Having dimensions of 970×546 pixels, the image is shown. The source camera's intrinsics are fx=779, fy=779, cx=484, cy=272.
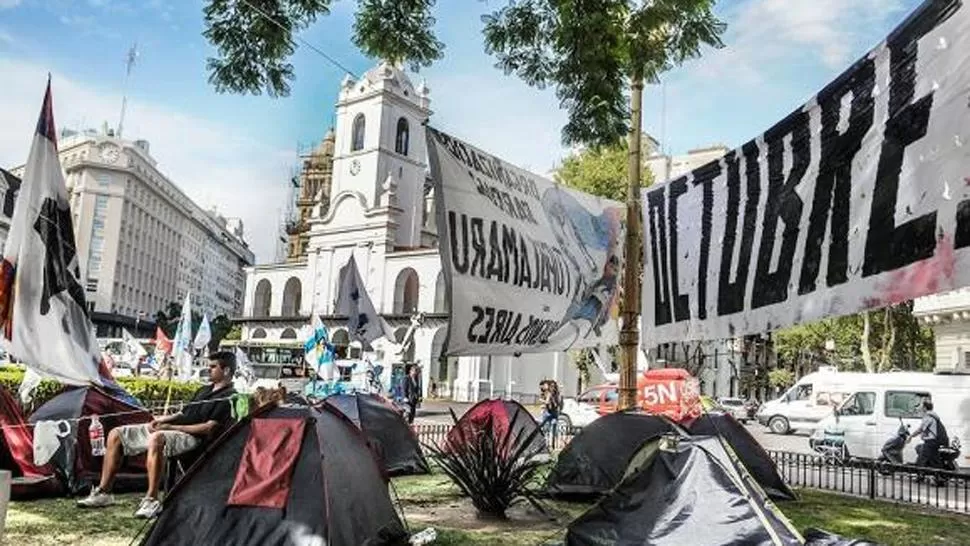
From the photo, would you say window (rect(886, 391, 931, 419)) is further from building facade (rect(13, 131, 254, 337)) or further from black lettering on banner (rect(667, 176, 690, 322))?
building facade (rect(13, 131, 254, 337))

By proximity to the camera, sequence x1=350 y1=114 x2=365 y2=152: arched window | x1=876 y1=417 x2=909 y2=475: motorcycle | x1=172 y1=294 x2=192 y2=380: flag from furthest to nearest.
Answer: x1=350 y1=114 x2=365 y2=152: arched window
x1=172 y1=294 x2=192 y2=380: flag
x1=876 y1=417 x2=909 y2=475: motorcycle

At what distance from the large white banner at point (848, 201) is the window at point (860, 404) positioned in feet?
52.8

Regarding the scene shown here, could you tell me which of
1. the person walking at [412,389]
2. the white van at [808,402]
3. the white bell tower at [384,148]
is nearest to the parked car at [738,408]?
the white van at [808,402]

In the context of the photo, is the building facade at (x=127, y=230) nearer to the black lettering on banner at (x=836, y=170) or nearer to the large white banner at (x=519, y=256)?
the large white banner at (x=519, y=256)

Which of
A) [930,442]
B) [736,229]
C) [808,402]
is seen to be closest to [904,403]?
[930,442]

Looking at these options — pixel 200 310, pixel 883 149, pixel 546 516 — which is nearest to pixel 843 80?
pixel 883 149

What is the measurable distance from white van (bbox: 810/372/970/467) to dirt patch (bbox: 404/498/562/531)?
12.3 m

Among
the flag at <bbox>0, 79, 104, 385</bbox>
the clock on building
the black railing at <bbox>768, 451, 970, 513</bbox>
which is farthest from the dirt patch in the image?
the clock on building

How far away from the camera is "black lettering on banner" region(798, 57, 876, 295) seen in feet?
12.5

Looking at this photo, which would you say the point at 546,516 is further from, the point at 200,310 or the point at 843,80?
the point at 200,310

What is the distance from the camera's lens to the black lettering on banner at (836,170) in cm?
381

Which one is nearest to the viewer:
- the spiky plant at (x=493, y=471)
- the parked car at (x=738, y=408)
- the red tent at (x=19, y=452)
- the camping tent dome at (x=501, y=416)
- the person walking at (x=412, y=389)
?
the red tent at (x=19, y=452)

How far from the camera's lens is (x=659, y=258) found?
5898mm

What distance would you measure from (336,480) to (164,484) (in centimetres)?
275
